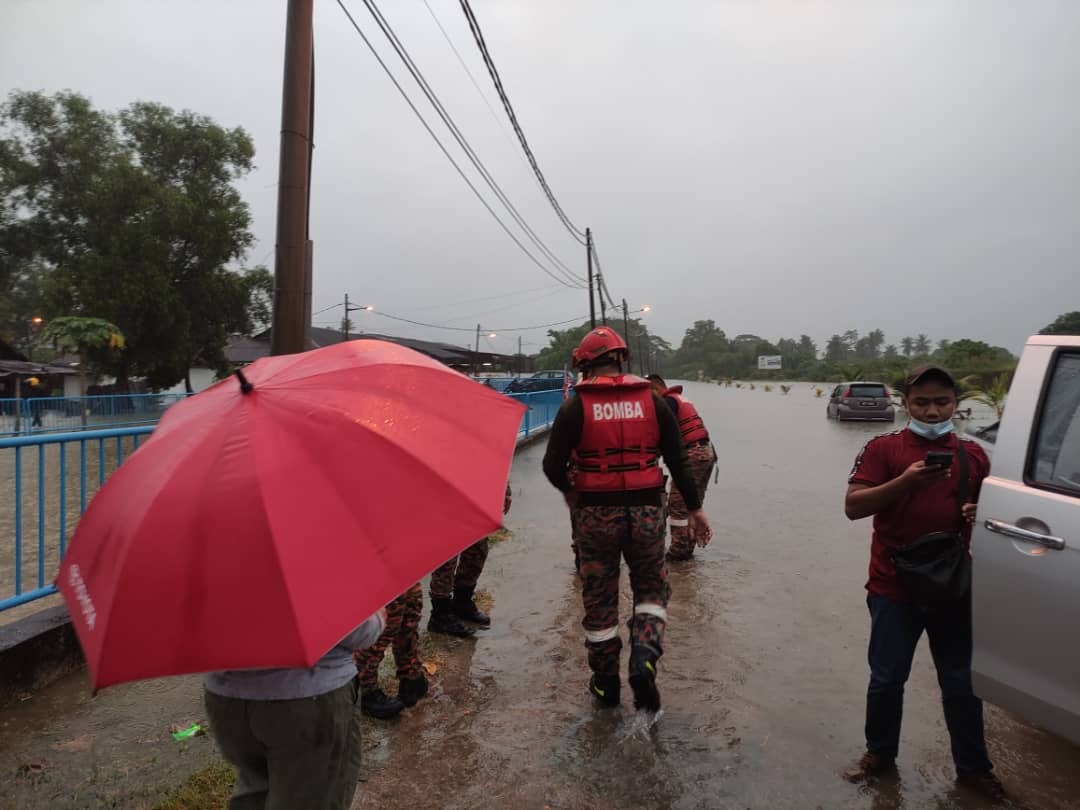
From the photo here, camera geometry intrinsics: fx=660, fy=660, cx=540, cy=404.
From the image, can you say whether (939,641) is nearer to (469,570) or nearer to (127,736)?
(469,570)

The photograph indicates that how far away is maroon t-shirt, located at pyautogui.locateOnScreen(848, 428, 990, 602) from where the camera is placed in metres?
2.48

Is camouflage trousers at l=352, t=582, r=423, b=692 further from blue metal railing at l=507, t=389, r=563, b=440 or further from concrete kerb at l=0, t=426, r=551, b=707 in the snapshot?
blue metal railing at l=507, t=389, r=563, b=440

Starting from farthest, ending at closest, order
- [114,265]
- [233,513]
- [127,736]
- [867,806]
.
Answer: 1. [114,265]
2. [127,736]
3. [867,806]
4. [233,513]

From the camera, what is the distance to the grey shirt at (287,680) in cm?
156

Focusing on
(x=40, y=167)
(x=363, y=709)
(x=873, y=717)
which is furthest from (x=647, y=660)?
(x=40, y=167)

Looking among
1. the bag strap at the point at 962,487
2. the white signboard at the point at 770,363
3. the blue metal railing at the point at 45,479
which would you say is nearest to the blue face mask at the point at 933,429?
the bag strap at the point at 962,487

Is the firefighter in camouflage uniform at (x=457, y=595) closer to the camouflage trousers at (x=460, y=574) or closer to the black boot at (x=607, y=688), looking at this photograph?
the camouflage trousers at (x=460, y=574)

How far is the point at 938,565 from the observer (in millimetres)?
2385

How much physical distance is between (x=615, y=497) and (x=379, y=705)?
59.8 inches

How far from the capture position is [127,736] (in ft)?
9.81

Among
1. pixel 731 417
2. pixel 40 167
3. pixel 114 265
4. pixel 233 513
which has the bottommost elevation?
pixel 731 417

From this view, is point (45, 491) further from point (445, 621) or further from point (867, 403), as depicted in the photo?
point (867, 403)

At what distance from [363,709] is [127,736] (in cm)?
103

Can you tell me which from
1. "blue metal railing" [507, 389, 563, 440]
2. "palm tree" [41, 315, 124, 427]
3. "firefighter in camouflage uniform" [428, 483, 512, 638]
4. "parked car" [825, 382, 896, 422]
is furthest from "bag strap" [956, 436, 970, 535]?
"palm tree" [41, 315, 124, 427]
